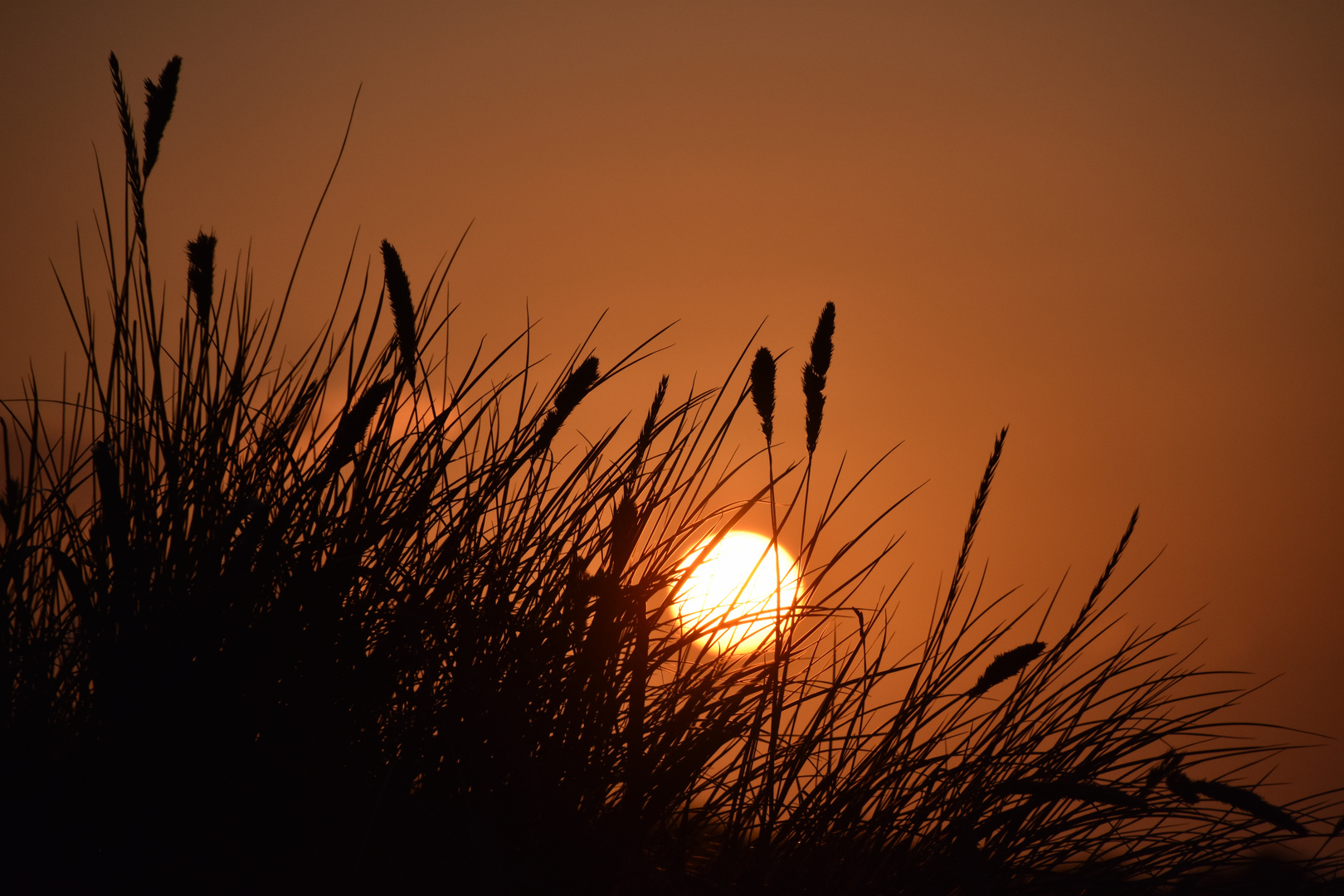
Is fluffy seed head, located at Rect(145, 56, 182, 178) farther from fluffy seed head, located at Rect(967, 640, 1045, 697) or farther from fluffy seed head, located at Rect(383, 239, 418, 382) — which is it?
fluffy seed head, located at Rect(967, 640, 1045, 697)

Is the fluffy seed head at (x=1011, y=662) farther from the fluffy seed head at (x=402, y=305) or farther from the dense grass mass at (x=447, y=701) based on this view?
the fluffy seed head at (x=402, y=305)

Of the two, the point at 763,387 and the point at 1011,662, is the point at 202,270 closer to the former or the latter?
the point at 763,387

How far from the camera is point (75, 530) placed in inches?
40.4

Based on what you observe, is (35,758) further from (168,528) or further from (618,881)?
(618,881)

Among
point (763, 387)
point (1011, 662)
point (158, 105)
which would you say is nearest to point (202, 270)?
point (158, 105)

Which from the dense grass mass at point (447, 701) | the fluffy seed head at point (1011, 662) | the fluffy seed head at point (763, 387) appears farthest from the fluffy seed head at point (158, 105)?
the fluffy seed head at point (1011, 662)

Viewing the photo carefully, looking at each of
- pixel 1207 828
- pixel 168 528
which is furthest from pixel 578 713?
pixel 1207 828

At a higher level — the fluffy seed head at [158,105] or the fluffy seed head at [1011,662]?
the fluffy seed head at [158,105]

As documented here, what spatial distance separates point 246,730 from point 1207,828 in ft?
4.17

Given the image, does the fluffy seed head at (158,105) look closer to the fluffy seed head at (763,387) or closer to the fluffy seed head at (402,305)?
the fluffy seed head at (402,305)

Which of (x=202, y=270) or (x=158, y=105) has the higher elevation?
(x=158, y=105)

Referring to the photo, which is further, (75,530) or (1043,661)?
(1043,661)

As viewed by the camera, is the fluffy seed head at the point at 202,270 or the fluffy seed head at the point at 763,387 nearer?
the fluffy seed head at the point at 202,270

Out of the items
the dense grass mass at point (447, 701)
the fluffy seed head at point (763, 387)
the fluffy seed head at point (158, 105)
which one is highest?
the fluffy seed head at point (158, 105)
